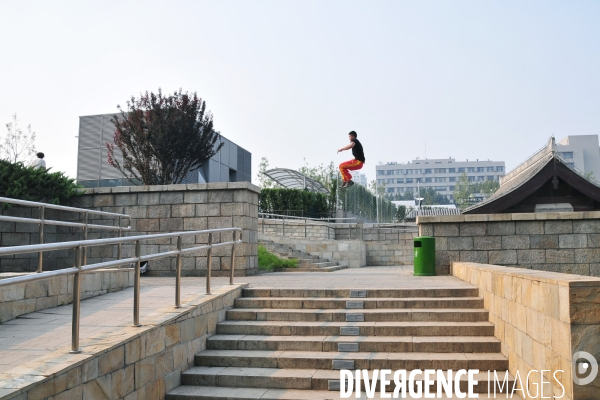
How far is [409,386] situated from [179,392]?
2.32 m

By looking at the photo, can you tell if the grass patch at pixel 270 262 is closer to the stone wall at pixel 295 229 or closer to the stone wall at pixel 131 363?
the stone wall at pixel 131 363

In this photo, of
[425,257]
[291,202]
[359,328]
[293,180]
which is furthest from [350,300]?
[293,180]

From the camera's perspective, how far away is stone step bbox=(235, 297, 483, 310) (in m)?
7.22

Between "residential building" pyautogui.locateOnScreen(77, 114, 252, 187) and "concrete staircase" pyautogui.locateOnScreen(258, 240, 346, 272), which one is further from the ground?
"residential building" pyautogui.locateOnScreen(77, 114, 252, 187)

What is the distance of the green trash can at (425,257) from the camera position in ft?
36.0

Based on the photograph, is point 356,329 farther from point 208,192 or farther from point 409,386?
point 208,192

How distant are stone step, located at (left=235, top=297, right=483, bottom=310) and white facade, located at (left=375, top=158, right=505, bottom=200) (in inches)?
5304

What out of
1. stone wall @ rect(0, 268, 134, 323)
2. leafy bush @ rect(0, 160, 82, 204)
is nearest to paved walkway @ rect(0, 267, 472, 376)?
stone wall @ rect(0, 268, 134, 323)

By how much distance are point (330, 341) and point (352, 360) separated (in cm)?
47

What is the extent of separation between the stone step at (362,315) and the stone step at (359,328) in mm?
114

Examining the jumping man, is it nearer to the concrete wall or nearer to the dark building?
the concrete wall

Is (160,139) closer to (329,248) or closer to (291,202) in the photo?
(329,248)

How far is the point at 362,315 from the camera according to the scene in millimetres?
6965

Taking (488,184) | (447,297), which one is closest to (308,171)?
(488,184)
